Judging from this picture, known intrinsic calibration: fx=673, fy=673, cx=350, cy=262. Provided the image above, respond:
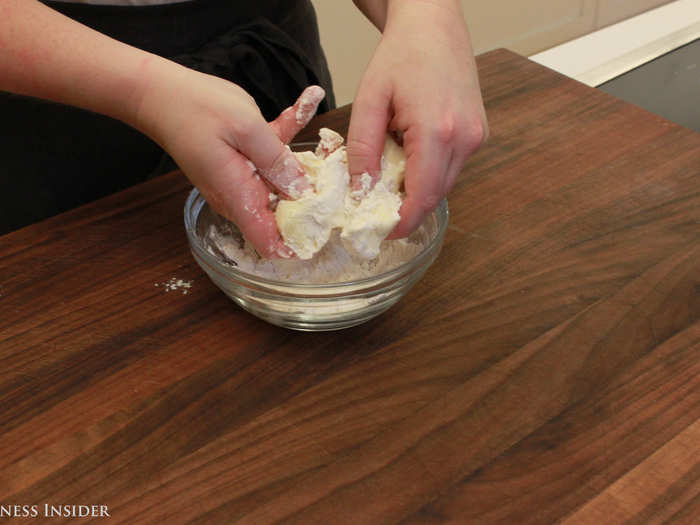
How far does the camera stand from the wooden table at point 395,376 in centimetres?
46

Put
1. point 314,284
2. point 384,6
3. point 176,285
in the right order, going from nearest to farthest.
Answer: point 314,284, point 176,285, point 384,6

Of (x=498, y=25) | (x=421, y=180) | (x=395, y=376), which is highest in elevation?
(x=421, y=180)

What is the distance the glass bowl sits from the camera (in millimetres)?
531

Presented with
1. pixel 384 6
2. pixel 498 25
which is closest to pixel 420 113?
pixel 384 6

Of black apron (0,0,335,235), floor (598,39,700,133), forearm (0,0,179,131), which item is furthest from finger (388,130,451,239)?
floor (598,39,700,133)

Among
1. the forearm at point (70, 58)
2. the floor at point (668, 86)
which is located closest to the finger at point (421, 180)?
the forearm at point (70, 58)

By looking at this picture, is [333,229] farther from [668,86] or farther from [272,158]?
[668,86]

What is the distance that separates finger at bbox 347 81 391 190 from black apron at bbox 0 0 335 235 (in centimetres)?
27

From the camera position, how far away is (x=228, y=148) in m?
0.54

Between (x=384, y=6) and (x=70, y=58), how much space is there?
1.20ft

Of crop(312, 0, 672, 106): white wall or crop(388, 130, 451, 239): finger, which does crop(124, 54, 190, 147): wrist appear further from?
crop(312, 0, 672, 106): white wall

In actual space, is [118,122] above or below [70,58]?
below

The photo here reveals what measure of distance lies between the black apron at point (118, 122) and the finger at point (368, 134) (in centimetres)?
27

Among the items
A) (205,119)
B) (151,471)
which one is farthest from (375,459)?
(205,119)
